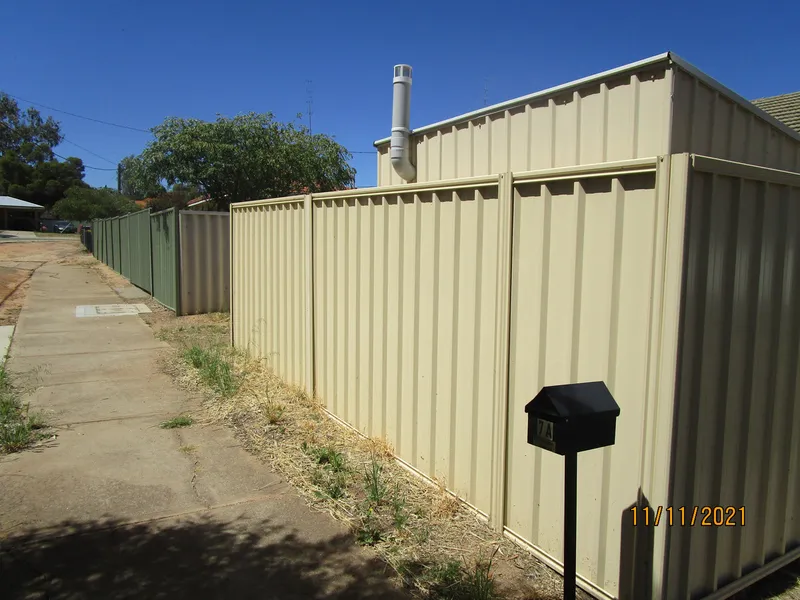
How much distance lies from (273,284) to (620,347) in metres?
5.00

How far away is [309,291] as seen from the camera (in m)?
6.01

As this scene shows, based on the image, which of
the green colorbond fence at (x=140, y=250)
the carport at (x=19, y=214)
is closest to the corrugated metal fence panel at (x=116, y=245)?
the green colorbond fence at (x=140, y=250)

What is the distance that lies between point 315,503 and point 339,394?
1583 mm

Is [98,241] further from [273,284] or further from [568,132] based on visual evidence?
[568,132]

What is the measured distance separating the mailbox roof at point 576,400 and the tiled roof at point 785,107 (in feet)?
33.0

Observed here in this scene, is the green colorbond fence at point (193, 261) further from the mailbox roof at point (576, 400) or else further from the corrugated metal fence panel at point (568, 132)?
the mailbox roof at point (576, 400)

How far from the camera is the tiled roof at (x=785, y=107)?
10.4 metres

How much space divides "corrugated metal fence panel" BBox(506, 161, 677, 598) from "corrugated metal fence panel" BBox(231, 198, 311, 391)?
3.23 m

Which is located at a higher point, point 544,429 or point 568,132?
point 568,132

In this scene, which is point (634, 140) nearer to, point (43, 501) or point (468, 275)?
point (468, 275)

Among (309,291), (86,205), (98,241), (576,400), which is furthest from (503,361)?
(86,205)

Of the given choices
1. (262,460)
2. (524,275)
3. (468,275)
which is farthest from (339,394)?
(524,275)

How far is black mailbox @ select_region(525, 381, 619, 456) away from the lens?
2.10m

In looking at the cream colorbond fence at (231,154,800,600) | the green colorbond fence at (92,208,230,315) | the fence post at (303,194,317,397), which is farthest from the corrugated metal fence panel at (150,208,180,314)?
the cream colorbond fence at (231,154,800,600)
